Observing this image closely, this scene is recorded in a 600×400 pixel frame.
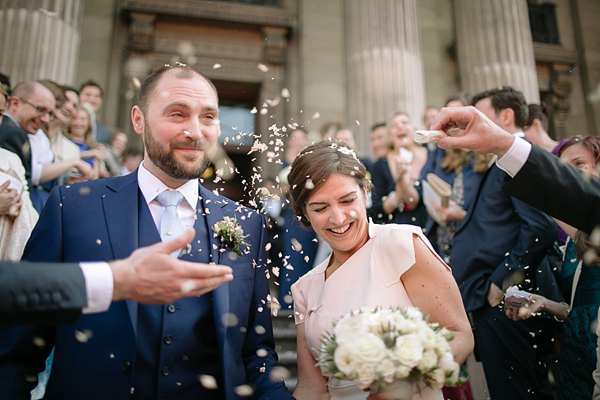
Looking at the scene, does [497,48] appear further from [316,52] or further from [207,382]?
[207,382]

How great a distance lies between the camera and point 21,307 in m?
1.60

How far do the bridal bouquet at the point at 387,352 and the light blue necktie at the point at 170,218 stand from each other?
1.01m

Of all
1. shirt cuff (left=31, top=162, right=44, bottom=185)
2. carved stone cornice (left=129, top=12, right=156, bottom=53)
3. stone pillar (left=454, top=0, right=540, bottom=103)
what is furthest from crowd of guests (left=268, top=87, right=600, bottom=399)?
carved stone cornice (left=129, top=12, right=156, bottom=53)

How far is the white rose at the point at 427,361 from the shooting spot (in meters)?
1.76

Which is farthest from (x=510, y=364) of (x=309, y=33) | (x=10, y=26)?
(x=309, y=33)

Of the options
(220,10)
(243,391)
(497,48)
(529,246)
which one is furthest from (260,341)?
(220,10)

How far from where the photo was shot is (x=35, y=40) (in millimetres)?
6859

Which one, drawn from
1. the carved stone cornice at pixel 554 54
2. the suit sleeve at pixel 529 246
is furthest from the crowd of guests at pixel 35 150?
the carved stone cornice at pixel 554 54

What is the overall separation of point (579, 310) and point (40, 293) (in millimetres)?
3206

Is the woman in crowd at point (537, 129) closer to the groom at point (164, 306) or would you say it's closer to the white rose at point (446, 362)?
the groom at point (164, 306)

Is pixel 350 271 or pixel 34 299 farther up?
pixel 350 271

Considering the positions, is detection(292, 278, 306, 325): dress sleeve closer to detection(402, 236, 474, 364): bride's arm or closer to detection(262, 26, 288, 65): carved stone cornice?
detection(402, 236, 474, 364): bride's arm

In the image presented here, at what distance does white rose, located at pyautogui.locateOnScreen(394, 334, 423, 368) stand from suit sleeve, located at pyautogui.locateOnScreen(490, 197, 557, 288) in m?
1.94

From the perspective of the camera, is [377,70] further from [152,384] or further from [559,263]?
[152,384]
